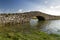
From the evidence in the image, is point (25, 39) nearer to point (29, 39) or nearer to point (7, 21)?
point (29, 39)

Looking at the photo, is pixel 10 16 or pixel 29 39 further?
pixel 10 16

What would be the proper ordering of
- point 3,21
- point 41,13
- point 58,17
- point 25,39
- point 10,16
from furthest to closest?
point 58,17, point 41,13, point 10,16, point 3,21, point 25,39

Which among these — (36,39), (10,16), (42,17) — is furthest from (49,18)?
(36,39)

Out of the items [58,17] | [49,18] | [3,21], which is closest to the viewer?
[3,21]

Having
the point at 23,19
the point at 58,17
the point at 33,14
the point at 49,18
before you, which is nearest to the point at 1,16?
the point at 23,19

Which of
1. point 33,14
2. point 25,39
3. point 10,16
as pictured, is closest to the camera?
point 25,39

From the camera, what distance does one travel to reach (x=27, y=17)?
134 ft

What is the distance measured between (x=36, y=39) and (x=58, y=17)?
47.0 m

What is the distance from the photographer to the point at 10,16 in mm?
35344

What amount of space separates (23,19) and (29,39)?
2486 centimetres

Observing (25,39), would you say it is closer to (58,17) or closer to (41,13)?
(41,13)

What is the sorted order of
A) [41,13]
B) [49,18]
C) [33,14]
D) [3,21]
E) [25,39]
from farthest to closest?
1. [49,18]
2. [41,13]
3. [33,14]
4. [3,21]
5. [25,39]

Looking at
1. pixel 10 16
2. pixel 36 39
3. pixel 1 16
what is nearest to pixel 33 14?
pixel 10 16

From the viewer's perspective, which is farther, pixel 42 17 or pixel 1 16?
pixel 42 17
